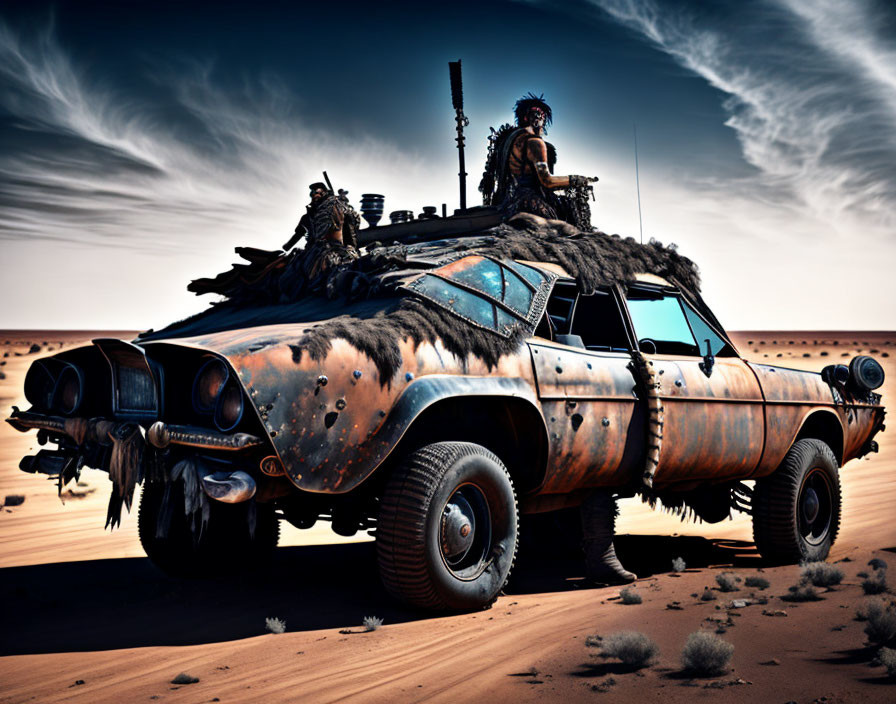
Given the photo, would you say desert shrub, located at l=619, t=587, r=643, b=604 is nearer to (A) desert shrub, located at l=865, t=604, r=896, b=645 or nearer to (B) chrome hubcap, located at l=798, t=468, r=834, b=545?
(A) desert shrub, located at l=865, t=604, r=896, b=645

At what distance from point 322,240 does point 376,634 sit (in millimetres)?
2804

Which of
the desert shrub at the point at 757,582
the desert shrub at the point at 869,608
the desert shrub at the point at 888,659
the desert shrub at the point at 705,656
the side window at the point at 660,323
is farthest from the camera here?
the side window at the point at 660,323

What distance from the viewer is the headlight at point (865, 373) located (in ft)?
25.1

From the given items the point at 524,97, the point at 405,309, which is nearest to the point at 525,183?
the point at 524,97

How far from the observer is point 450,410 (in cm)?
524

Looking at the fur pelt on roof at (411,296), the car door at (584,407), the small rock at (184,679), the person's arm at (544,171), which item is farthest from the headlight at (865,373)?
the small rock at (184,679)

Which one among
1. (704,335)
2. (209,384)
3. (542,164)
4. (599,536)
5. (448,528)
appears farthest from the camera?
(542,164)

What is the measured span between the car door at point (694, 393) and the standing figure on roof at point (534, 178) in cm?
101

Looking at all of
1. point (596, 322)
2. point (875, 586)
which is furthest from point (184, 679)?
point (596, 322)

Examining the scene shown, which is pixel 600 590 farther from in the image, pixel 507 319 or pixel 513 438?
pixel 507 319

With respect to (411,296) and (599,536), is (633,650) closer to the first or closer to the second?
(599,536)

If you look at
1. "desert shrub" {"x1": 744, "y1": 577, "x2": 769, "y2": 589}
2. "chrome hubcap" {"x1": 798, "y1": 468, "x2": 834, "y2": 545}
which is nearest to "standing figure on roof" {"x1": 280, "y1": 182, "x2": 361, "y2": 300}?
"desert shrub" {"x1": 744, "y1": 577, "x2": 769, "y2": 589}

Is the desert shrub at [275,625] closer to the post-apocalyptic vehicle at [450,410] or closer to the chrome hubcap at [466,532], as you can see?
the post-apocalyptic vehicle at [450,410]

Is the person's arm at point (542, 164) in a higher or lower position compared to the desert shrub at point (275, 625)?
higher
